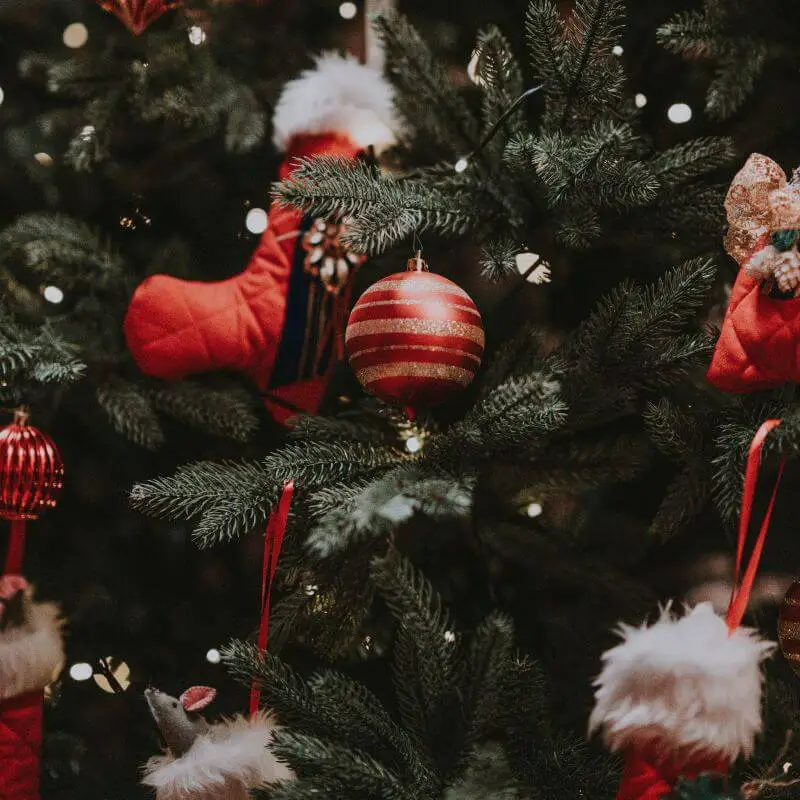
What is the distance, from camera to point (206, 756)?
758mm

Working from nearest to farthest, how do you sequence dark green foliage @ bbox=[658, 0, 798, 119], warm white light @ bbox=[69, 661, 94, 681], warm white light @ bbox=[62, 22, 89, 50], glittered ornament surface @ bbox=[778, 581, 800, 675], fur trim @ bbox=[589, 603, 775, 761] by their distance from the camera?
fur trim @ bbox=[589, 603, 775, 761] < glittered ornament surface @ bbox=[778, 581, 800, 675] < dark green foliage @ bbox=[658, 0, 798, 119] < warm white light @ bbox=[69, 661, 94, 681] < warm white light @ bbox=[62, 22, 89, 50]

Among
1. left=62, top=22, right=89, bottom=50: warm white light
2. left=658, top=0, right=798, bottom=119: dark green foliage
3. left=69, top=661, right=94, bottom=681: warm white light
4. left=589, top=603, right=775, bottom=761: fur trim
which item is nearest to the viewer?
left=589, top=603, right=775, bottom=761: fur trim

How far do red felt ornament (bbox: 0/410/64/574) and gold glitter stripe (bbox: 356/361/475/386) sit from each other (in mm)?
378

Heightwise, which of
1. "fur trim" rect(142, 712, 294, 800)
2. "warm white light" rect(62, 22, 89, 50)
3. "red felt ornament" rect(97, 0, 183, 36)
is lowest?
"fur trim" rect(142, 712, 294, 800)

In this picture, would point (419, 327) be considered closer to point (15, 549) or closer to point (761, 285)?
point (761, 285)

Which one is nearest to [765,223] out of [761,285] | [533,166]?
[761,285]

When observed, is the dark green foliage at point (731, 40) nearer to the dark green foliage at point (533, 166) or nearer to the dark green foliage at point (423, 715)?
the dark green foliage at point (533, 166)

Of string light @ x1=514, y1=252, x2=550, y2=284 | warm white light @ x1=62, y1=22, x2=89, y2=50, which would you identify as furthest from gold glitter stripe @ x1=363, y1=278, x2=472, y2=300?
warm white light @ x1=62, y1=22, x2=89, y2=50

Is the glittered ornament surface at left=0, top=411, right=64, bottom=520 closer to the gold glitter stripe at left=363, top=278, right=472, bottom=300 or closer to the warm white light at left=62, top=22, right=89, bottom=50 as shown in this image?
the gold glitter stripe at left=363, top=278, right=472, bottom=300

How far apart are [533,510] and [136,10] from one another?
0.68m

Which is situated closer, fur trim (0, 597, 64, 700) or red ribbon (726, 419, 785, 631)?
red ribbon (726, 419, 785, 631)

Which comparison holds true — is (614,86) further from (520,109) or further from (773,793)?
(773,793)

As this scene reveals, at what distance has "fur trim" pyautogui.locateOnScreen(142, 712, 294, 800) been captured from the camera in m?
0.74

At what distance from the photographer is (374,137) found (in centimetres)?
100
